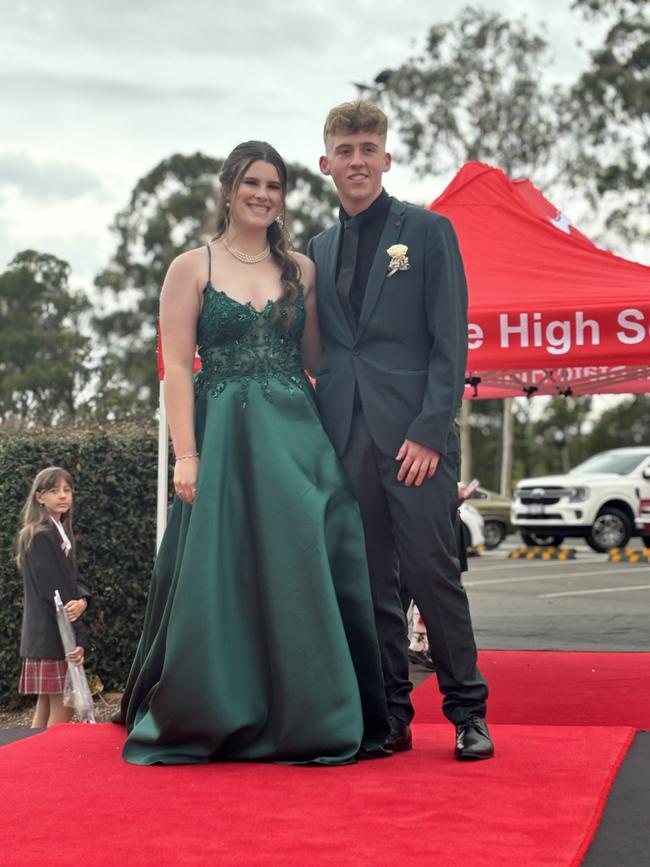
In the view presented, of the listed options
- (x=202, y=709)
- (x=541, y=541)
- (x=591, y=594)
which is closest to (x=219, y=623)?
(x=202, y=709)

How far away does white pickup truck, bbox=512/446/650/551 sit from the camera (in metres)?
19.1

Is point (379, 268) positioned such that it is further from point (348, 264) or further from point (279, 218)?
point (279, 218)

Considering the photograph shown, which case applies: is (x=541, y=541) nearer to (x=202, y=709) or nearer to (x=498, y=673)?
(x=498, y=673)

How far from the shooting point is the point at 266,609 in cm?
407

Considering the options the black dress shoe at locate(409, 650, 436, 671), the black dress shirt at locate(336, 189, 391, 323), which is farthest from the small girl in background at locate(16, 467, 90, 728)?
the black dress shirt at locate(336, 189, 391, 323)

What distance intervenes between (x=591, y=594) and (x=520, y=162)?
20302 mm

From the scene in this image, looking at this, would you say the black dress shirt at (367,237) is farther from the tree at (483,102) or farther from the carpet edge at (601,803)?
the tree at (483,102)

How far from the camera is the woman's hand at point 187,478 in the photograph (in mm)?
4227

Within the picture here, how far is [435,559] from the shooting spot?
4082 millimetres

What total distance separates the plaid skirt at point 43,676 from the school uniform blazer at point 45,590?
5 centimetres

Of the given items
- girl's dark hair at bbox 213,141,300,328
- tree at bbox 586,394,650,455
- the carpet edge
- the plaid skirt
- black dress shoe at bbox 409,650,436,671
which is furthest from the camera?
tree at bbox 586,394,650,455

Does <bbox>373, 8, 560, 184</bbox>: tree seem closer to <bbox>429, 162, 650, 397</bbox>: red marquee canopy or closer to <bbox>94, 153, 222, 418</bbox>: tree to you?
<bbox>94, 153, 222, 418</bbox>: tree

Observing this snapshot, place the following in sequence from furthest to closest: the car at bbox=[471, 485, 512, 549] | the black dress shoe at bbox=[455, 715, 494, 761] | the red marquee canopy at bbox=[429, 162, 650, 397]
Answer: the car at bbox=[471, 485, 512, 549] → the red marquee canopy at bbox=[429, 162, 650, 397] → the black dress shoe at bbox=[455, 715, 494, 761]

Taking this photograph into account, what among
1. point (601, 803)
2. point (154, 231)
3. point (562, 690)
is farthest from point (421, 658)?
point (154, 231)
